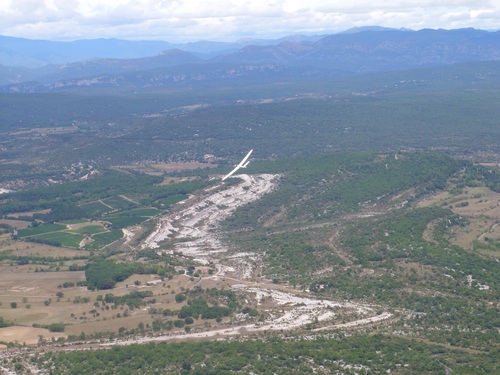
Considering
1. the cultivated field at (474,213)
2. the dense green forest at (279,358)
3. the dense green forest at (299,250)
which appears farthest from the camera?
the cultivated field at (474,213)

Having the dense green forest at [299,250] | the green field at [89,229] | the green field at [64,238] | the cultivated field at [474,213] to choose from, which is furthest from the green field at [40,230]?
the cultivated field at [474,213]

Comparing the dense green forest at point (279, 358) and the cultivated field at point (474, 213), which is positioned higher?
the dense green forest at point (279, 358)

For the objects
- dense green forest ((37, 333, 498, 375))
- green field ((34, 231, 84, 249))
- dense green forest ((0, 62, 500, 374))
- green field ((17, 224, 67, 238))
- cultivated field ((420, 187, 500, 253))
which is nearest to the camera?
dense green forest ((37, 333, 498, 375))

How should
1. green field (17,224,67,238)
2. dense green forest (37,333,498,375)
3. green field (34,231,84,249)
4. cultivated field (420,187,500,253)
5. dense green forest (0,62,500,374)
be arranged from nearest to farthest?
dense green forest (37,333,498,375), dense green forest (0,62,500,374), cultivated field (420,187,500,253), green field (34,231,84,249), green field (17,224,67,238)

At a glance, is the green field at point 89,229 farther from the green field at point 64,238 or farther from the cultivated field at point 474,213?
the cultivated field at point 474,213

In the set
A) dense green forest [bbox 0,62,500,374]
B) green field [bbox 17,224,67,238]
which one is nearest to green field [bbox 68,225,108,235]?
dense green forest [bbox 0,62,500,374]

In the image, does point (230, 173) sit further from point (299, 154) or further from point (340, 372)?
point (340, 372)

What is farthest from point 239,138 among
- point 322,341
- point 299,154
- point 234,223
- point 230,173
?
point 322,341

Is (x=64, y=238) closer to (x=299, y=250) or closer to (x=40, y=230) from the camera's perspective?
(x=40, y=230)

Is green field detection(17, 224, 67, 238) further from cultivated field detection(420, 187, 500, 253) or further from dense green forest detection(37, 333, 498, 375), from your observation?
cultivated field detection(420, 187, 500, 253)

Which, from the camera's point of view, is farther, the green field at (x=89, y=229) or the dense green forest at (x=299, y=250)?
the green field at (x=89, y=229)

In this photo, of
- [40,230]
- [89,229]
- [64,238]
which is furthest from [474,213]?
[40,230]
